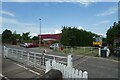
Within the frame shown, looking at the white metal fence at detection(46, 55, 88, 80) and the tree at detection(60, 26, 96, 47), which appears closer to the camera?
the white metal fence at detection(46, 55, 88, 80)

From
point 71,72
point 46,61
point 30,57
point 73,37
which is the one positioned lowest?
point 30,57

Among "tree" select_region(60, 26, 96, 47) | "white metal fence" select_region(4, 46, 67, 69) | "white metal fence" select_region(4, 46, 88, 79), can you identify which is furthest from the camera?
"tree" select_region(60, 26, 96, 47)

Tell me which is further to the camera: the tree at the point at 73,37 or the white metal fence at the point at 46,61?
the tree at the point at 73,37

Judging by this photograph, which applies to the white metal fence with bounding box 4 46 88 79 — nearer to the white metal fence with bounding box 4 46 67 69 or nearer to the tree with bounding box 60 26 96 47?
the white metal fence with bounding box 4 46 67 69

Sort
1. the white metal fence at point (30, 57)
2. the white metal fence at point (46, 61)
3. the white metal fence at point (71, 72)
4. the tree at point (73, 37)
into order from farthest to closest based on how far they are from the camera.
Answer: the tree at point (73, 37) → the white metal fence at point (30, 57) → the white metal fence at point (46, 61) → the white metal fence at point (71, 72)

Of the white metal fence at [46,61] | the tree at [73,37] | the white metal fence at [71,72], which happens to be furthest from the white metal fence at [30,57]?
the tree at [73,37]

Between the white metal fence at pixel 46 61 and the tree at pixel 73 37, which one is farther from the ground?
the tree at pixel 73 37

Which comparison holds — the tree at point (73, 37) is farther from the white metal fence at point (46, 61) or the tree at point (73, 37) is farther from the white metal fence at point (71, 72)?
the white metal fence at point (71, 72)

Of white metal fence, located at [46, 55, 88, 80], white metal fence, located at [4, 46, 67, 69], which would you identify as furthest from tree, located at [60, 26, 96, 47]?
white metal fence, located at [46, 55, 88, 80]

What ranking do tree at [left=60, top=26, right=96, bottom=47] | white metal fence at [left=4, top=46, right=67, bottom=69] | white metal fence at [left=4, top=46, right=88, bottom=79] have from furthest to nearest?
tree at [left=60, top=26, right=96, bottom=47] → white metal fence at [left=4, top=46, right=67, bottom=69] → white metal fence at [left=4, top=46, right=88, bottom=79]

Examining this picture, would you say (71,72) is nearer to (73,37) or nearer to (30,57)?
(30,57)

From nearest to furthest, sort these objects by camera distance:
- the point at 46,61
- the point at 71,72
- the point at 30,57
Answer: the point at 71,72, the point at 46,61, the point at 30,57

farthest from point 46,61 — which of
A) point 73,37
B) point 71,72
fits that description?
point 73,37

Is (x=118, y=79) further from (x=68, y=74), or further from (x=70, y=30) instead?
(x=70, y=30)
